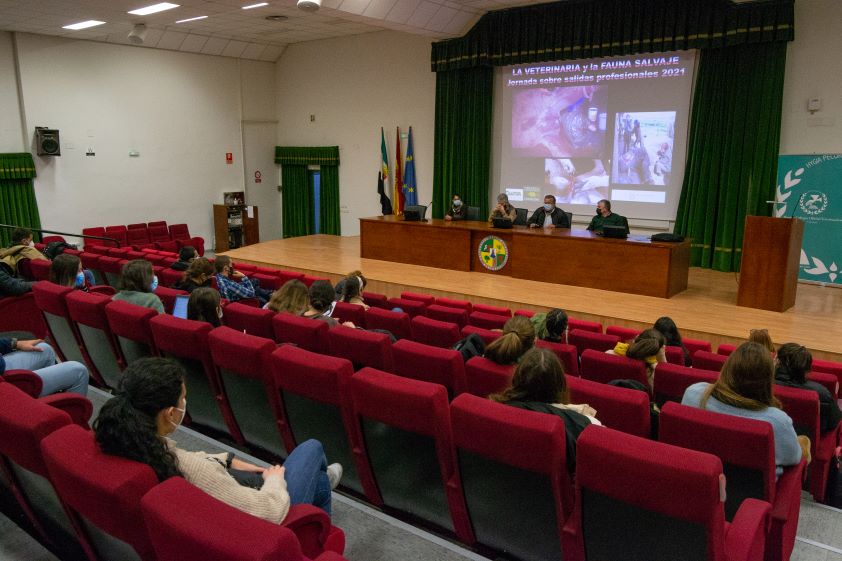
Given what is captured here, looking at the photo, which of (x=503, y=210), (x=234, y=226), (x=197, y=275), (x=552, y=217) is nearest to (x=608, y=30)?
(x=552, y=217)

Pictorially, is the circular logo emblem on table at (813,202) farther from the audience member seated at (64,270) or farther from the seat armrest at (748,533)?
the audience member seated at (64,270)

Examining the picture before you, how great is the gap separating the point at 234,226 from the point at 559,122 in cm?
722

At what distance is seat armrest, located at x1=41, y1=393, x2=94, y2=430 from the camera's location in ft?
7.57

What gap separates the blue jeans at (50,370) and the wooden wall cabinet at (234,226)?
10430mm

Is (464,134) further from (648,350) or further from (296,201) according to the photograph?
(648,350)

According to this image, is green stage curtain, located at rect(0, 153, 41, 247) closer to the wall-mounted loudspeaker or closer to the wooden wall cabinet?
the wall-mounted loudspeaker

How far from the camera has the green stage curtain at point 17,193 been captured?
10.3 meters

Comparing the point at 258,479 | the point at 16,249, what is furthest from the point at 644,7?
the point at 258,479

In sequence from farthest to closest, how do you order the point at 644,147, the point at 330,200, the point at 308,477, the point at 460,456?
the point at 330,200 → the point at 644,147 → the point at 460,456 → the point at 308,477

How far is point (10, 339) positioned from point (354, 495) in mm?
2031

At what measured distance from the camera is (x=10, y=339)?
3.28 meters

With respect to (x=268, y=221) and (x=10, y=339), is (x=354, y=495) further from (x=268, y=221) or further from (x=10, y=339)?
(x=268, y=221)

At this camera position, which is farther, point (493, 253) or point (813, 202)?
point (493, 253)

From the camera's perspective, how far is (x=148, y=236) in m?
12.2
